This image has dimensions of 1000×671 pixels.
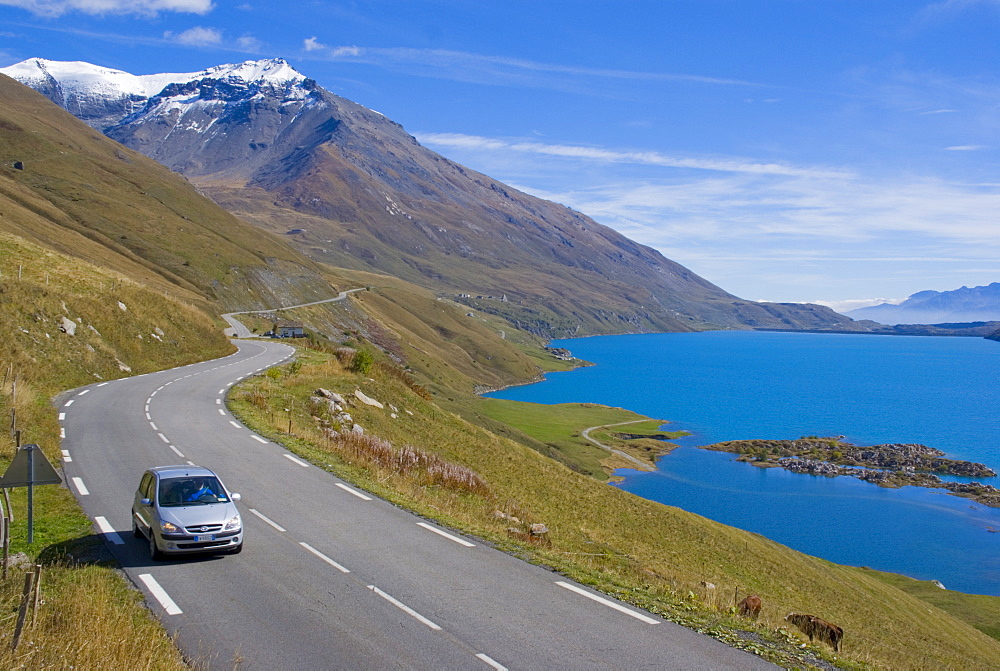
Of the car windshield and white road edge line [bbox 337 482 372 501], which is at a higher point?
the car windshield

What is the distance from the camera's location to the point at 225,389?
37.5 meters

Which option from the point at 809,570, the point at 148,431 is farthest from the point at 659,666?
the point at 809,570

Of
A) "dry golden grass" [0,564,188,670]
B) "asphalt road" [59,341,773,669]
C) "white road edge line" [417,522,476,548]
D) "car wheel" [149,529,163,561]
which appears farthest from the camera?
"white road edge line" [417,522,476,548]

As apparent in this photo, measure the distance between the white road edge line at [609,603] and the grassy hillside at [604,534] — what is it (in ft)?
1.58

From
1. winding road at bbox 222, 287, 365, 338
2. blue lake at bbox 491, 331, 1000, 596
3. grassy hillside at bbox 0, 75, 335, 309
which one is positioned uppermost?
grassy hillside at bbox 0, 75, 335, 309

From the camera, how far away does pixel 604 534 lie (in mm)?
30312

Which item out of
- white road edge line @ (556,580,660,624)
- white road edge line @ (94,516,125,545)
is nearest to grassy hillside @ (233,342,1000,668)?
white road edge line @ (556,580,660,624)

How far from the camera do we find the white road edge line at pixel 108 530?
14.8 meters

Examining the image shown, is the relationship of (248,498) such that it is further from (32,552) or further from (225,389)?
(225,389)

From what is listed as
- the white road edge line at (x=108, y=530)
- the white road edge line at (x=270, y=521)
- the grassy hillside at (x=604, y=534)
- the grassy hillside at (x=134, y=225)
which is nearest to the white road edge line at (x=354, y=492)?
the grassy hillside at (x=604, y=534)

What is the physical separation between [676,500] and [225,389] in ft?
215

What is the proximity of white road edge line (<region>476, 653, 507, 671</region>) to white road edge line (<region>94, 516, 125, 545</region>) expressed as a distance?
9.31 meters

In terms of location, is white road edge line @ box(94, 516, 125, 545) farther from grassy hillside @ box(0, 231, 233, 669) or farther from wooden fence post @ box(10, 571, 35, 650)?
wooden fence post @ box(10, 571, 35, 650)

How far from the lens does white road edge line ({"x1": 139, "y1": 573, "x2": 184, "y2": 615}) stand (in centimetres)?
1158
